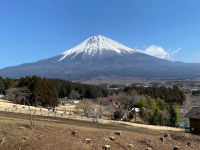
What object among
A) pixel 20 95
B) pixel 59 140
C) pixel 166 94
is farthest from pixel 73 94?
pixel 59 140

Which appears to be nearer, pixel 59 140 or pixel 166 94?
pixel 59 140

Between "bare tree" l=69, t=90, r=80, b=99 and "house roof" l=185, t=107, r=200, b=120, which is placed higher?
"house roof" l=185, t=107, r=200, b=120

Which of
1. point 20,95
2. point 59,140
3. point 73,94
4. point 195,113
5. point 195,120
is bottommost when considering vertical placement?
point 73,94

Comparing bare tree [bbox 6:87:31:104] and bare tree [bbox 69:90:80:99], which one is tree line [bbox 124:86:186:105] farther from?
bare tree [bbox 6:87:31:104]

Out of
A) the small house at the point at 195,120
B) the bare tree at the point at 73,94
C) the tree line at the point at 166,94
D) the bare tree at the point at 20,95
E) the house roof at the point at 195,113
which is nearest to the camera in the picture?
the small house at the point at 195,120

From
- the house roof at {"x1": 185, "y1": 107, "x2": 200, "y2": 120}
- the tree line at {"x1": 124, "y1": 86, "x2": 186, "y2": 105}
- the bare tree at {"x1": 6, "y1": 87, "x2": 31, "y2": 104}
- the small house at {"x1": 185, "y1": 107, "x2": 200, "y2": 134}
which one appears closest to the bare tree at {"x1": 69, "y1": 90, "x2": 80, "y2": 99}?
the tree line at {"x1": 124, "y1": 86, "x2": 186, "y2": 105}

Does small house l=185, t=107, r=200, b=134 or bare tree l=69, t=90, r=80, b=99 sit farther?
bare tree l=69, t=90, r=80, b=99

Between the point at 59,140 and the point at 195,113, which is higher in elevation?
the point at 59,140

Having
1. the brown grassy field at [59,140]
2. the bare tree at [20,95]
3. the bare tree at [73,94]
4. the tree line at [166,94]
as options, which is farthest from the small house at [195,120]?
the bare tree at [73,94]

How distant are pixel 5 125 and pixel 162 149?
12356 millimetres

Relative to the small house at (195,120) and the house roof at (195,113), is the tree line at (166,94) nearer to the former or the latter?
the house roof at (195,113)

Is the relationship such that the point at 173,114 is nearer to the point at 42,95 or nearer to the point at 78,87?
the point at 42,95

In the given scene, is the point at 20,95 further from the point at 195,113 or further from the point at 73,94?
the point at 195,113

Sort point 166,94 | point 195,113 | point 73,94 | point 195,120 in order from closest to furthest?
point 195,120
point 195,113
point 166,94
point 73,94
